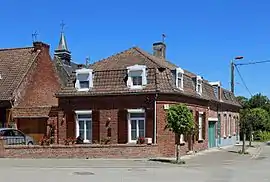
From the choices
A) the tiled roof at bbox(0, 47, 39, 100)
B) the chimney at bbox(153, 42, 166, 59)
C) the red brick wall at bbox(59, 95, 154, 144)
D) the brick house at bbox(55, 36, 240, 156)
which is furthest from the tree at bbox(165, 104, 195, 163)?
the chimney at bbox(153, 42, 166, 59)

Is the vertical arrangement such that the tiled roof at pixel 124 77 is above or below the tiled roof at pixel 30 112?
above

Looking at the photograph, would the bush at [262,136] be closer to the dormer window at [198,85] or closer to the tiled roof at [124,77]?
the dormer window at [198,85]

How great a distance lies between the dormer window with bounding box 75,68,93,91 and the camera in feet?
110

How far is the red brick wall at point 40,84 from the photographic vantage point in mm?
38219

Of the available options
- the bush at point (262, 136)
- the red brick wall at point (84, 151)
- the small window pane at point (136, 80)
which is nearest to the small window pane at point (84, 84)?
the small window pane at point (136, 80)

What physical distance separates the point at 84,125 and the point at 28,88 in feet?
25.3

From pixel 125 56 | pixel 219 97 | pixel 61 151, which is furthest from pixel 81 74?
pixel 219 97

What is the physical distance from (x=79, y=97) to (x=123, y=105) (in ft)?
10.7

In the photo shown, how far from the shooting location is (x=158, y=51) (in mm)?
42219

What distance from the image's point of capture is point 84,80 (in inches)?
1329

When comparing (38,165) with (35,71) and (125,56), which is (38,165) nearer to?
(125,56)

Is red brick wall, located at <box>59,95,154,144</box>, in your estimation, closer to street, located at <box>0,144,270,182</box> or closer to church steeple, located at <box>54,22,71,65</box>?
street, located at <box>0,144,270,182</box>

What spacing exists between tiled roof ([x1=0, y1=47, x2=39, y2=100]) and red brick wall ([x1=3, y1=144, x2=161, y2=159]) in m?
7.27

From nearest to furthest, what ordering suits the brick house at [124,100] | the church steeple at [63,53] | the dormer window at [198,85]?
the brick house at [124,100] → the dormer window at [198,85] → the church steeple at [63,53]
